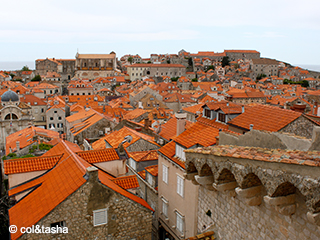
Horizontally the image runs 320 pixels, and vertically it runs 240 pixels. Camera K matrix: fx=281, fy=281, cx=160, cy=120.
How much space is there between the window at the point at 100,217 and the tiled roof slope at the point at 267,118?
7.51 m

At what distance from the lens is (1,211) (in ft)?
50.8

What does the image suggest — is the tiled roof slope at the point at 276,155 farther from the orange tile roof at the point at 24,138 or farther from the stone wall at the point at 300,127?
the orange tile roof at the point at 24,138

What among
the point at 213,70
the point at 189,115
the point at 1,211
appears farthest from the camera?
the point at 213,70

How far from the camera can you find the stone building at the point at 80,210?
30.8ft

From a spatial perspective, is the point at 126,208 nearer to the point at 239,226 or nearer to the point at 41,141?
the point at 239,226

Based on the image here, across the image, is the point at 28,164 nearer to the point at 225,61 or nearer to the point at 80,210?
the point at 80,210

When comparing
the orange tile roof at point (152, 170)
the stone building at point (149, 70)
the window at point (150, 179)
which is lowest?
the window at point (150, 179)

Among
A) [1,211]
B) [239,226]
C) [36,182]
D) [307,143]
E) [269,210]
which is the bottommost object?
[1,211]

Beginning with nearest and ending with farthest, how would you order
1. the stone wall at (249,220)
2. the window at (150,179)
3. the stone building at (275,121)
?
the stone wall at (249,220) → the stone building at (275,121) → the window at (150,179)

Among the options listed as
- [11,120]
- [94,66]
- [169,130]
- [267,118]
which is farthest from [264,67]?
[267,118]

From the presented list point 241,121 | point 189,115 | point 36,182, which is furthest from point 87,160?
point 189,115

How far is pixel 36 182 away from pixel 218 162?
30.9ft

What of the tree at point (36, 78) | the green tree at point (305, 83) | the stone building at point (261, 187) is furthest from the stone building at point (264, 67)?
the stone building at point (261, 187)

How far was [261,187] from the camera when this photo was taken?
187 inches
